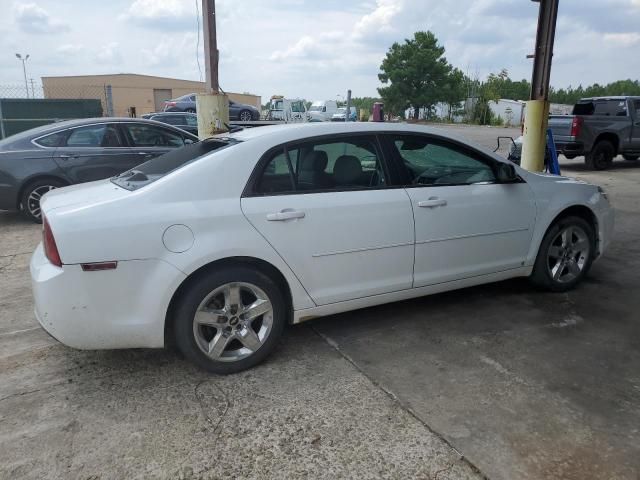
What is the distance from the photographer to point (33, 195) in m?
7.29

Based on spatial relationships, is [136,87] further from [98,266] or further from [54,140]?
[98,266]

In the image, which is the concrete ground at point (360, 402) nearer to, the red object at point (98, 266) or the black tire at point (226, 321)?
the black tire at point (226, 321)

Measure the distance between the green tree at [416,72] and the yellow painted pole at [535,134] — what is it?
151 ft

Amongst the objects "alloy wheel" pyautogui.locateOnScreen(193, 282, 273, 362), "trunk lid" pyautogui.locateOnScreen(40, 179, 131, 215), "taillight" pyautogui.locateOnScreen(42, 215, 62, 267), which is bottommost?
"alloy wheel" pyautogui.locateOnScreen(193, 282, 273, 362)

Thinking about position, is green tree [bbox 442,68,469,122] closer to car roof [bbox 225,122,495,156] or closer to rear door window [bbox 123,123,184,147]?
rear door window [bbox 123,123,184,147]

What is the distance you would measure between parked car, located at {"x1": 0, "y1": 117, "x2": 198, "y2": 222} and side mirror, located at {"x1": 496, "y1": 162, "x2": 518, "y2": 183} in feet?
18.3

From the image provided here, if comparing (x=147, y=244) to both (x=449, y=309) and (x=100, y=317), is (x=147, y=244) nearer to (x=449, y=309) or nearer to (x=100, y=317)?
(x=100, y=317)

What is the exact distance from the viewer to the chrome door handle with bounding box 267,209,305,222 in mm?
3209

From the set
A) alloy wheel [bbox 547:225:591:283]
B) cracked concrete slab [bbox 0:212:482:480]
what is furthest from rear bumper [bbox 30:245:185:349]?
alloy wheel [bbox 547:225:591:283]

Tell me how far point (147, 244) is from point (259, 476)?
137 cm

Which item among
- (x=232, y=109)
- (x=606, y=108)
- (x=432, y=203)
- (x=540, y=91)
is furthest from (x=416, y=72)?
(x=432, y=203)

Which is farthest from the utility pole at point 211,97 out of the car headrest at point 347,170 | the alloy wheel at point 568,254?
the alloy wheel at point 568,254

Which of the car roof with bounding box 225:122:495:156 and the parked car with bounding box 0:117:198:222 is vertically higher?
the car roof with bounding box 225:122:495:156

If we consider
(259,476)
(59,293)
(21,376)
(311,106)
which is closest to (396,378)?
(259,476)
